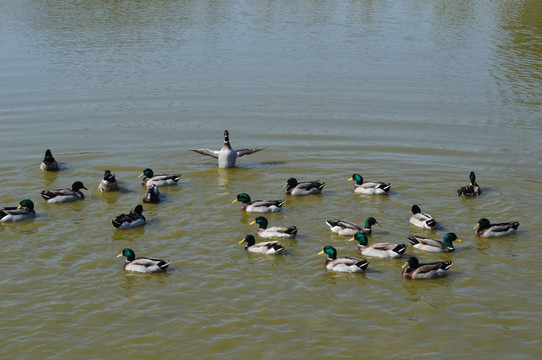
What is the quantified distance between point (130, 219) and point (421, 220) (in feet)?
28.0

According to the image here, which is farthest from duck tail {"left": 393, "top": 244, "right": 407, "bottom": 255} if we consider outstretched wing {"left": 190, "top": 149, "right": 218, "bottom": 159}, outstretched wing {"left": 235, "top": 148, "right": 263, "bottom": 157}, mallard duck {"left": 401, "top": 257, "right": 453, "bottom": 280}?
outstretched wing {"left": 190, "top": 149, "right": 218, "bottom": 159}

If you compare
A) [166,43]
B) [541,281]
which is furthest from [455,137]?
[166,43]

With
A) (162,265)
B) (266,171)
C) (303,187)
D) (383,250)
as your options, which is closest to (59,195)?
(162,265)

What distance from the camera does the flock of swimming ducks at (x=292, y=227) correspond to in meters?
19.6

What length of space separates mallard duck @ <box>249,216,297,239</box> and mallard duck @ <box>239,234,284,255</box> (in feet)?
2.61

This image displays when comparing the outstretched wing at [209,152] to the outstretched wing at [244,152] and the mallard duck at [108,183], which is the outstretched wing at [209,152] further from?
the mallard duck at [108,183]

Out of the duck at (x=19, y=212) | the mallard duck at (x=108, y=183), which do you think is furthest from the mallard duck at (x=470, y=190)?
the duck at (x=19, y=212)

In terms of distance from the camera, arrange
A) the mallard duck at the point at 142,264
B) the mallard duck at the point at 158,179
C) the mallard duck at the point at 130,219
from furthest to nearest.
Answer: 1. the mallard duck at the point at 158,179
2. the mallard duck at the point at 130,219
3. the mallard duck at the point at 142,264

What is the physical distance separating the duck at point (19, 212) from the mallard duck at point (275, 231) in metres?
7.03

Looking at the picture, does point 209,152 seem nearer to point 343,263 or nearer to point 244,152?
point 244,152

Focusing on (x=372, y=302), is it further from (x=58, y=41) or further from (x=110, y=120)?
(x=58, y=41)

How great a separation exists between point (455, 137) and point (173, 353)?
18.3m

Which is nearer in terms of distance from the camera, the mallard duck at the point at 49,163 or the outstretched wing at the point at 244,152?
the mallard duck at the point at 49,163

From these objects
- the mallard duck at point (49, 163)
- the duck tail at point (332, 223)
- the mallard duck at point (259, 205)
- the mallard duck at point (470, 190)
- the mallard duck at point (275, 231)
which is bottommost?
the mallard duck at point (275, 231)
